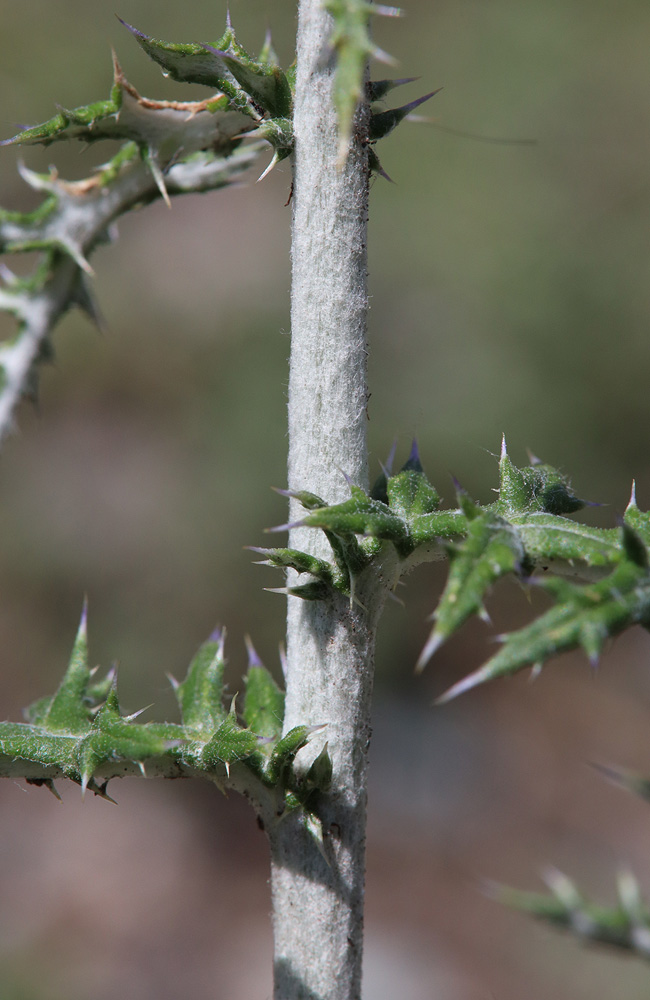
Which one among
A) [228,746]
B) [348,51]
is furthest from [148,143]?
[228,746]

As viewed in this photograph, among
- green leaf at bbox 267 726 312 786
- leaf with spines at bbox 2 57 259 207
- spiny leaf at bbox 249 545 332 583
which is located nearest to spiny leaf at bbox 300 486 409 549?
spiny leaf at bbox 249 545 332 583

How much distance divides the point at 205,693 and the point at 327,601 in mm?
494

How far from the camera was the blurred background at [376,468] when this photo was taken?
628 centimetres

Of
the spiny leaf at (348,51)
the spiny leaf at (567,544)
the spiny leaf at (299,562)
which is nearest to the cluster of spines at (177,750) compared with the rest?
the spiny leaf at (299,562)

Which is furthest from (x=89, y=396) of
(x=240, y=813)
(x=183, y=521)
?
(x=240, y=813)

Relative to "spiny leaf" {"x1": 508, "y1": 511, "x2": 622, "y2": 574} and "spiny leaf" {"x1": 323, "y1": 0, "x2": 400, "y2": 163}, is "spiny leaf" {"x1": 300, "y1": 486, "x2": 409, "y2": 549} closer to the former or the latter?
"spiny leaf" {"x1": 508, "y1": 511, "x2": 622, "y2": 574}

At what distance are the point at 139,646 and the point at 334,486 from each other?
5.41m

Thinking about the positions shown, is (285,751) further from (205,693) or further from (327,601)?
(205,693)

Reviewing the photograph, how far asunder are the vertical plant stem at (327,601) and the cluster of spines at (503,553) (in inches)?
3.8

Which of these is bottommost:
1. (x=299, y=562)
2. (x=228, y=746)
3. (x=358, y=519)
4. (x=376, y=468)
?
(x=376, y=468)

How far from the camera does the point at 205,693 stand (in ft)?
6.42

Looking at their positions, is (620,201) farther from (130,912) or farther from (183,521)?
(130,912)

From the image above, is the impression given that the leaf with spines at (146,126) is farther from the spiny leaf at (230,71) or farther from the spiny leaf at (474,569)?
the spiny leaf at (474,569)

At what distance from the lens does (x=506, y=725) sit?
7.70 metres
